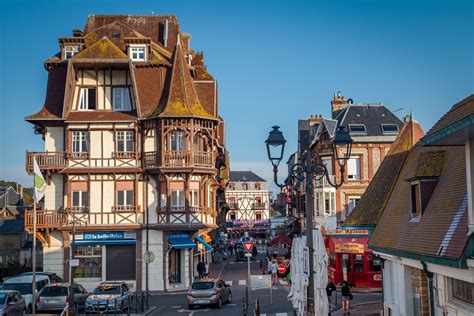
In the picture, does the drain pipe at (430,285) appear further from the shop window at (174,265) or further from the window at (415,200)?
the shop window at (174,265)

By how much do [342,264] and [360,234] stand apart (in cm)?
203

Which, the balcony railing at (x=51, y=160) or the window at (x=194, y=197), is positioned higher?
the balcony railing at (x=51, y=160)

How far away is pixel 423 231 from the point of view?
570 inches

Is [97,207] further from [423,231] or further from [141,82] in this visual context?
[423,231]

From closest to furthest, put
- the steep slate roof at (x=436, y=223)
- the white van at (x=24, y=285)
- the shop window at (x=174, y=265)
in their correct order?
the steep slate roof at (x=436, y=223) → the white van at (x=24, y=285) → the shop window at (x=174, y=265)

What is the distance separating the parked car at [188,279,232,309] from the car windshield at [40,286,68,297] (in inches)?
212

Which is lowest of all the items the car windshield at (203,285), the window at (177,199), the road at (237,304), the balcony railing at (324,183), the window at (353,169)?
the road at (237,304)

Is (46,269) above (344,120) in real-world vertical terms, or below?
below

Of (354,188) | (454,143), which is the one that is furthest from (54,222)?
(454,143)

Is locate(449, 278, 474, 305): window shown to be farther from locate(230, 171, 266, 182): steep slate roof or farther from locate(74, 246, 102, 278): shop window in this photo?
locate(230, 171, 266, 182): steep slate roof

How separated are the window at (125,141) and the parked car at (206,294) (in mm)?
12048

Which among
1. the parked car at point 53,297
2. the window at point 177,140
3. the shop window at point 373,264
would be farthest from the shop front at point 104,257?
the shop window at point 373,264

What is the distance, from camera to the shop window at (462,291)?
12.3 m

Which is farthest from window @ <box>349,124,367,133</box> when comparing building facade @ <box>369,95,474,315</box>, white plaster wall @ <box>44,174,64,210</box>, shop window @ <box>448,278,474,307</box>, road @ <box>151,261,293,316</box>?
shop window @ <box>448,278,474,307</box>
